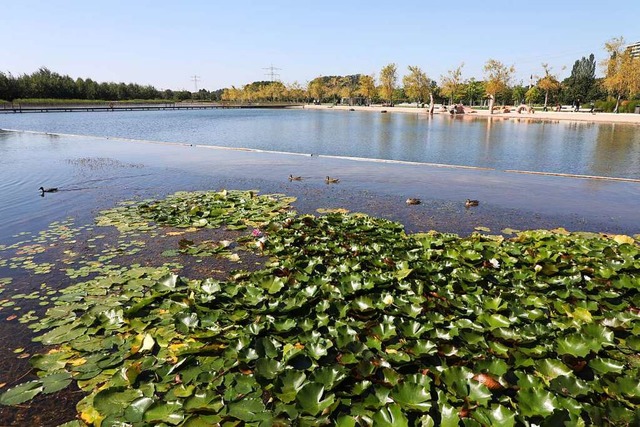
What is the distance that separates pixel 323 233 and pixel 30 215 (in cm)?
507

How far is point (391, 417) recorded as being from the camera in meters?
2.14

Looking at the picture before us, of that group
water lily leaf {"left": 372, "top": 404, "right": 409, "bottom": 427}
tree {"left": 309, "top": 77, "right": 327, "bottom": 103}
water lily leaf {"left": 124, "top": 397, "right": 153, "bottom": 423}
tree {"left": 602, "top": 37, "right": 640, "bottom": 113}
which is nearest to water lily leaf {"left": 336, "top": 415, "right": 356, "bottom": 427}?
water lily leaf {"left": 372, "top": 404, "right": 409, "bottom": 427}

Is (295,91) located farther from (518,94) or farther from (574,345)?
(574,345)

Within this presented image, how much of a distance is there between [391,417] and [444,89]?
71.4 metres

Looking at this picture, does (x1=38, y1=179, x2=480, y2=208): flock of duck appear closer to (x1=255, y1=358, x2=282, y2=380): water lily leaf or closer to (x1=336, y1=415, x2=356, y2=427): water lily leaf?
(x1=255, y1=358, x2=282, y2=380): water lily leaf

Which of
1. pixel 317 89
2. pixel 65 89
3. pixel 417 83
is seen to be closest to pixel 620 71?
pixel 417 83

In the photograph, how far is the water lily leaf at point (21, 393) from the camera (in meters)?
2.50

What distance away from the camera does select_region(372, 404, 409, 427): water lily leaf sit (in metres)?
2.10

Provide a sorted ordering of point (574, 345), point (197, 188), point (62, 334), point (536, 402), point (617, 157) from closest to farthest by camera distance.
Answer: point (536, 402) < point (574, 345) < point (62, 334) < point (197, 188) < point (617, 157)

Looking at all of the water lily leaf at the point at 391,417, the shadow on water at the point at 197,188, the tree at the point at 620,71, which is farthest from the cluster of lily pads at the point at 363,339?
the tree at the point at 620,71

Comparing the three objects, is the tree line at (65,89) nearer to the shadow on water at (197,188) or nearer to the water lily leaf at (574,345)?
the shadow on water at (197,188)

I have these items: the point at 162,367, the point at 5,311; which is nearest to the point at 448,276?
the point at 162,367

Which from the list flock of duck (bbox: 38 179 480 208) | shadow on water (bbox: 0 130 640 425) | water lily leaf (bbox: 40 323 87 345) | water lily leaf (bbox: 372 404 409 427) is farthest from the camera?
flock of duck (bbox: 38 179 480 208)

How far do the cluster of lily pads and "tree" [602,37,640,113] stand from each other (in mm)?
49329
